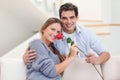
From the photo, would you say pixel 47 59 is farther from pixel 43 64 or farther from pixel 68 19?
pixel 68 19

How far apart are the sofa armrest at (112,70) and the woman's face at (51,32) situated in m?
0.45

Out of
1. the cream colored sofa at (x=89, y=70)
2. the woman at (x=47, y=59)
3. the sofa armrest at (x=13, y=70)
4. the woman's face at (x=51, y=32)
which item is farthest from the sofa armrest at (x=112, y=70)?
the sofa armrest at (x=13, y=70)

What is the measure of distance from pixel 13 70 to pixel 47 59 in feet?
1.00

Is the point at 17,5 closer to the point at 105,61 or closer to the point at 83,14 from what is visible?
the point at 83,14

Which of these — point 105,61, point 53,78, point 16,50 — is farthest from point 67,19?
point 16,50

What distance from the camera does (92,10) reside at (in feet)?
11.3

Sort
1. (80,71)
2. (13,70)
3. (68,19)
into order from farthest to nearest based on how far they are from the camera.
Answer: (68,19), (80,71), (13,70)

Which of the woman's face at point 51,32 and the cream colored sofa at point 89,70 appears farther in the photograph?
the cream colored sofa at point 89,70

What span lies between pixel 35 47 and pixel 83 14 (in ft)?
Answer: 6.86

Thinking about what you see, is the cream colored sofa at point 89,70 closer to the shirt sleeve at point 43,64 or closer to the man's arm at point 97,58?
the man's arm at point 97,58

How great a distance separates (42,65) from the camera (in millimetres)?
1413

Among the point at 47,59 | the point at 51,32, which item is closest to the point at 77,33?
the point at 51,32

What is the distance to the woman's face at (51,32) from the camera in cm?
151

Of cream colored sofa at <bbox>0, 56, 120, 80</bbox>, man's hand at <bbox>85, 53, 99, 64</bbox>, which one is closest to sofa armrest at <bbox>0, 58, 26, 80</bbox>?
cream colored sofa at <bbox>0, 56, 120, 80</bbox>
